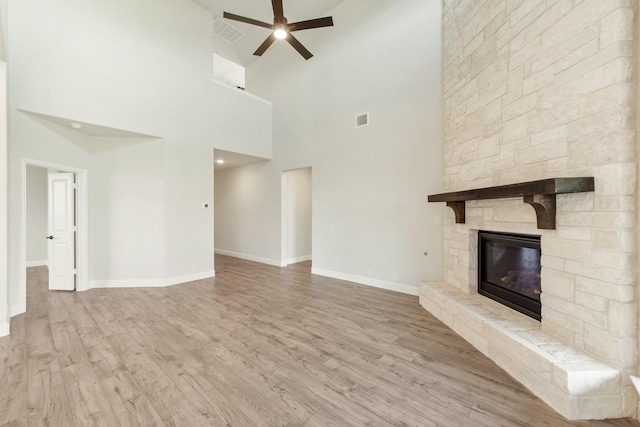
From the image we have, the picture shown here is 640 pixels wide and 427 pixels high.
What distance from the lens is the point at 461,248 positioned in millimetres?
3273

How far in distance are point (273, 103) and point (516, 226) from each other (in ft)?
18.8

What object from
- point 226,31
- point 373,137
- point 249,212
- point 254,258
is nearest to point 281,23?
point 373,137

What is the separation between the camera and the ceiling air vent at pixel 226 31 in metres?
5.93

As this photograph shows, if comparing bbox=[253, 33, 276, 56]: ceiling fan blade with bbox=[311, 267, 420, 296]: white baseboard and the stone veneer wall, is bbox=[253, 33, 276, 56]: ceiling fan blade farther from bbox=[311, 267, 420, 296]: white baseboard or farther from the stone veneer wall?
bbox=[311, 267, 420, 296]: white baseboard

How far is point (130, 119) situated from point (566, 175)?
18.3 feet

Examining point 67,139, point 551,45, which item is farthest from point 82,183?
point 551,45

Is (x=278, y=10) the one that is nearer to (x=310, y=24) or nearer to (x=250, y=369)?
(x=310, y=24)

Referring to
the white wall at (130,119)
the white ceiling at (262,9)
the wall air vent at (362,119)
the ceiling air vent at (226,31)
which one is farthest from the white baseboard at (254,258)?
the ceiling air vent at (226,31)

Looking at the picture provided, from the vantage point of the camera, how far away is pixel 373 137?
4.61m

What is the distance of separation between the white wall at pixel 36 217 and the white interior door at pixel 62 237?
3204 mm

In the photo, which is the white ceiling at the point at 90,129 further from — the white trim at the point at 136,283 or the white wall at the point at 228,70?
the white wall at the point at 228,70

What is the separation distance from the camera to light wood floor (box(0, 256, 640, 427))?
1.72m

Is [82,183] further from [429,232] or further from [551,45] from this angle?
[551,45]

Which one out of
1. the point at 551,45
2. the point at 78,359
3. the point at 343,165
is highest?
the point at 551,45
